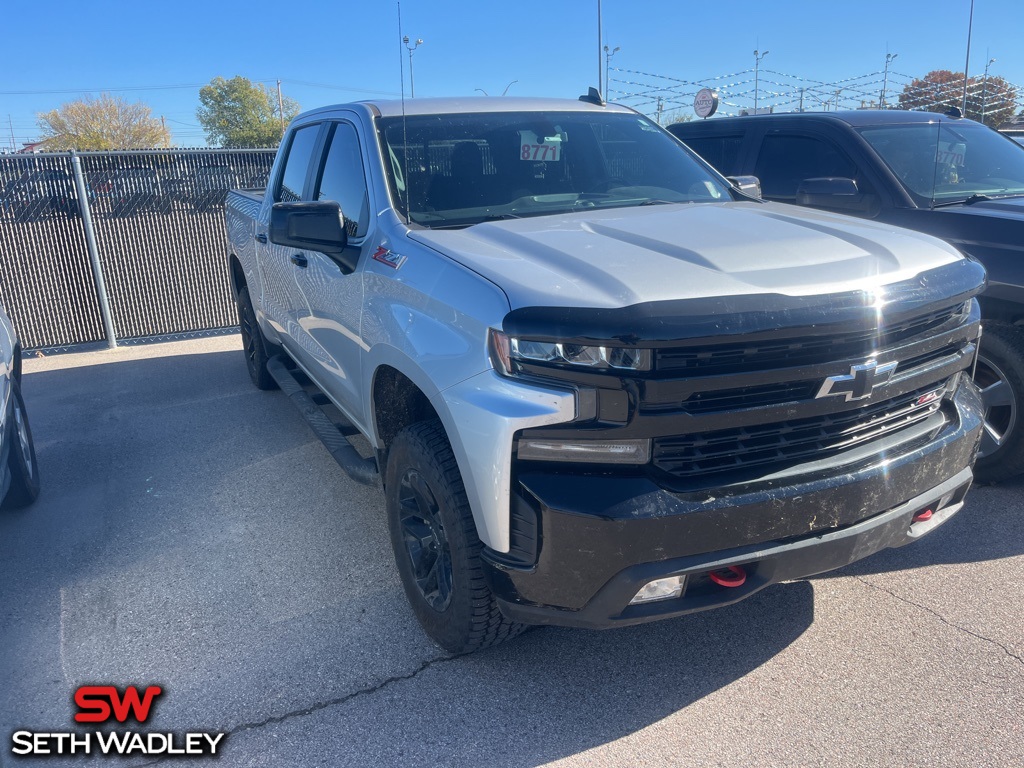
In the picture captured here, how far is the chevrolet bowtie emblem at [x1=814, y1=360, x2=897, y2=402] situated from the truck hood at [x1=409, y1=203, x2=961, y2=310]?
0.24 m

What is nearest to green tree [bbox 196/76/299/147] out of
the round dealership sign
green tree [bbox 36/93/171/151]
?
green tree [bbox 36/93/171/151]

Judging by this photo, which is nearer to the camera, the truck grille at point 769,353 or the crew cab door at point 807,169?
the truck grille at point 769,353

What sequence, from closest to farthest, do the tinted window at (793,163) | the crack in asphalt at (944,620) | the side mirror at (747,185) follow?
1. the crack in asphalt at (944,620)
2. the side mirror at (747,185)
3. the tinted window at (793,163)

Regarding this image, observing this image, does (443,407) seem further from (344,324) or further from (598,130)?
(598,130)

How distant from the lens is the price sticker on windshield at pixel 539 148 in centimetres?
383

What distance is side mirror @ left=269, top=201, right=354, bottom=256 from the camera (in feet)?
10.8

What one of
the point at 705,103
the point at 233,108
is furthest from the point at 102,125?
the point at 705,103

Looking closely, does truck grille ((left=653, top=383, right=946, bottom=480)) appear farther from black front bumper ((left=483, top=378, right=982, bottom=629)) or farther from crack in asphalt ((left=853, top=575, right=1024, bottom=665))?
crack in asphalt ((left=853, top=575, right=1024, bottom=665))

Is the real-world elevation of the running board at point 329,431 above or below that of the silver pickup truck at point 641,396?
below

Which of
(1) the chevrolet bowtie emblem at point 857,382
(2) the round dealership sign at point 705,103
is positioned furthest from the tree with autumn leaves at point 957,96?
(1) the chevrolet bowtie emblem at point 857,382

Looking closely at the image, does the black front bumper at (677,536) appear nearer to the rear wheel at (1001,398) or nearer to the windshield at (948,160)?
the rear wheel at (1001,398)

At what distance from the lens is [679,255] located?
2686 mm

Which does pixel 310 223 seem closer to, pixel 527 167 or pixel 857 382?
pixel 527 167

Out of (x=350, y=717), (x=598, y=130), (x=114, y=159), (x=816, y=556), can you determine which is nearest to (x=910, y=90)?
(x=598, y=130)
